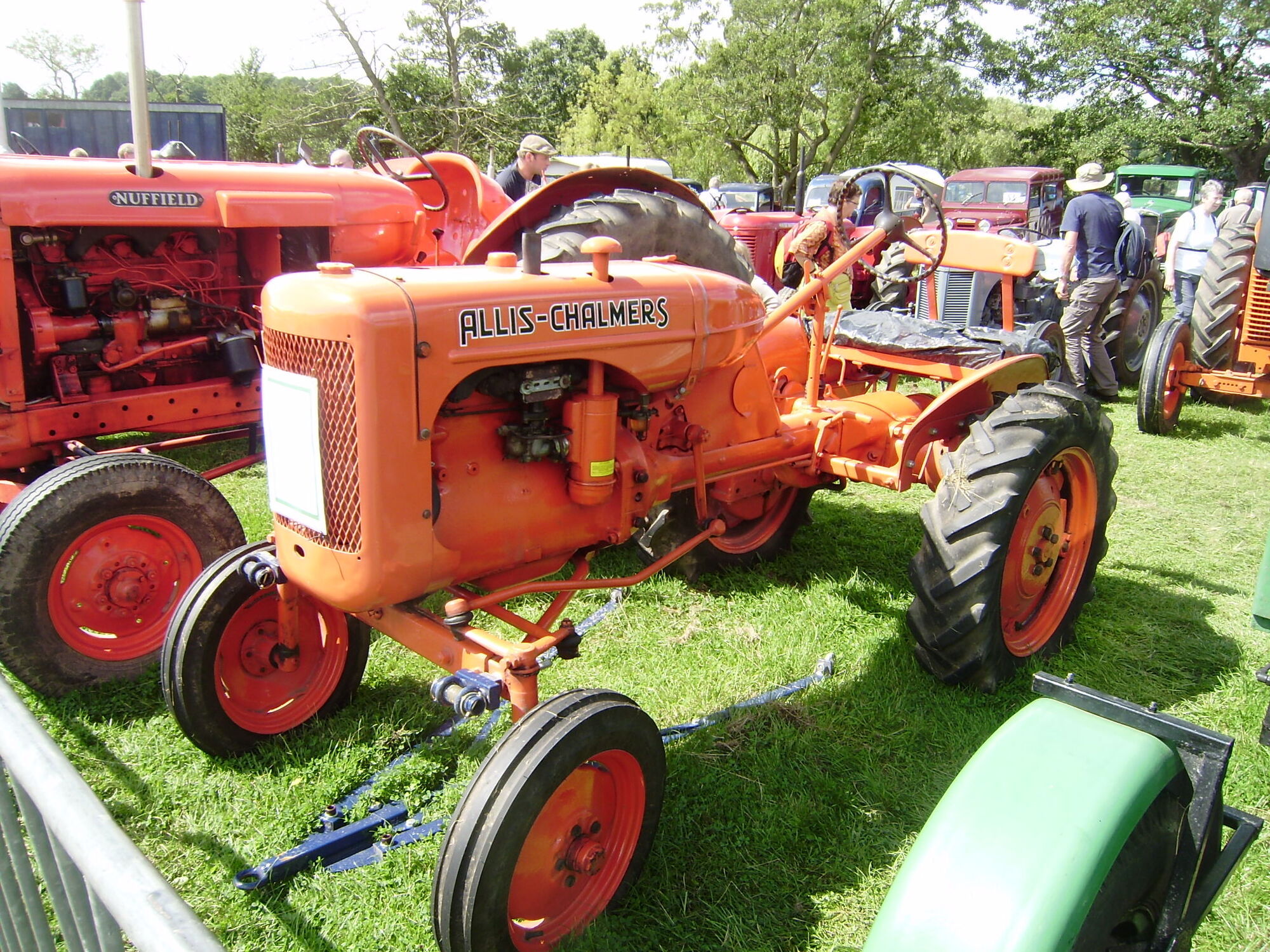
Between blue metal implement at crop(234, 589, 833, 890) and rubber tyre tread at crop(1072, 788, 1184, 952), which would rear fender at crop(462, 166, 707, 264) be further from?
rubber tyre tread at crop(1072, 788, 1184, 952)

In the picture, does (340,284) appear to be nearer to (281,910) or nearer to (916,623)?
(281,910)

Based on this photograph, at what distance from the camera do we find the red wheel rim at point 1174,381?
6539 millimetres

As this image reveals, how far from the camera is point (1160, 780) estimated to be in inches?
54.3

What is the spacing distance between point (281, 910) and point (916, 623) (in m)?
2.08

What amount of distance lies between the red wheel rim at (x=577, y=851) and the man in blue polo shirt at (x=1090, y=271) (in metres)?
6.31

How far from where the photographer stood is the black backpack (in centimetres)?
721

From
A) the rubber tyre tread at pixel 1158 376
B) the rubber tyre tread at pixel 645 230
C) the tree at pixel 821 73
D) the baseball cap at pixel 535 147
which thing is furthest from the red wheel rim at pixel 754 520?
the tree at pixel 821 73

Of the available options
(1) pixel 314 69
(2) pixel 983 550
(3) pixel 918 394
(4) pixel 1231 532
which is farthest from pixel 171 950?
(1) pixel 314 69

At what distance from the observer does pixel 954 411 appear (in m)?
3.68

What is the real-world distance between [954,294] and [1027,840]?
26.8 ft

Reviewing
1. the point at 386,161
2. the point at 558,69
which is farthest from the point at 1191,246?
the point at 558,69

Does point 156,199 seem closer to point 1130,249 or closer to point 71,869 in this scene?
point 71,869

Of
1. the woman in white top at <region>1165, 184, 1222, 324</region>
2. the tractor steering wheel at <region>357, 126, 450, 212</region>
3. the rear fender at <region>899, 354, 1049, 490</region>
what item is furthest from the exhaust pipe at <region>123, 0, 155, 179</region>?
the woman in white top at <region>1165, 184, 1222, 324</region>

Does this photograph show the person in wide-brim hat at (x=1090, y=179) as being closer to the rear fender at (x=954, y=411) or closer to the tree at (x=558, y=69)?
the rear fender at (x=954, y=411)
